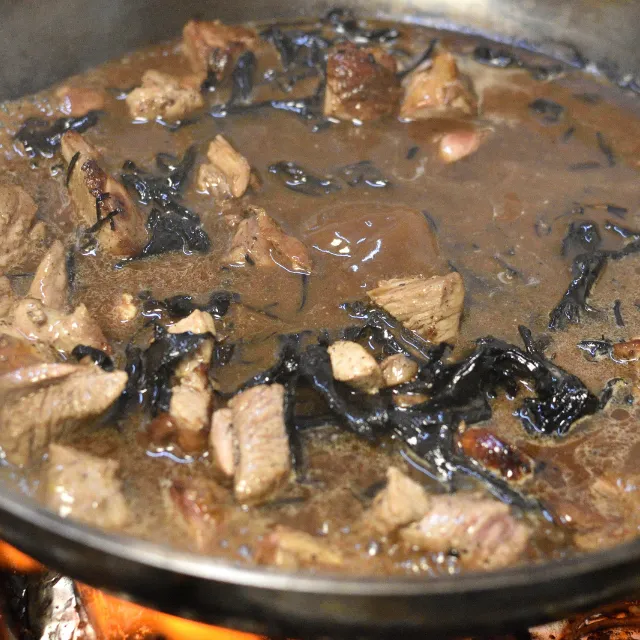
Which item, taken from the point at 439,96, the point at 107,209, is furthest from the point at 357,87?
the point at 107,209

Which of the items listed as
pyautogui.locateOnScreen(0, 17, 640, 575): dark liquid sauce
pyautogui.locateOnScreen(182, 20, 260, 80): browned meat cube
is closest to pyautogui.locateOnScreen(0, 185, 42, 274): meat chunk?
pyautogui.locateOnScreen(0, 17, 640, 575): dark liquid sauce

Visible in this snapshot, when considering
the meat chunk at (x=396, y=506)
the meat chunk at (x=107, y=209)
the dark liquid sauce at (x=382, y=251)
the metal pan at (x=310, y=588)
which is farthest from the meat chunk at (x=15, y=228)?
the meat chunk at (x=396, y=506)

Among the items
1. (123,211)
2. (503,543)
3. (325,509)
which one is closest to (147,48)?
(123,211)

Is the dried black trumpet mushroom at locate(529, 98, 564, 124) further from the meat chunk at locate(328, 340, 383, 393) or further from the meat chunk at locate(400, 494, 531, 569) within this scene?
the meat chunk at locate(400, 494, 531, 569)

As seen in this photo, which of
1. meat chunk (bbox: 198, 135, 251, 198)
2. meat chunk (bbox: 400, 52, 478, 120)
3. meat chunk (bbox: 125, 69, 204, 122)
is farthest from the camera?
meat chunk (bbox: 400, 52, 478, 120)

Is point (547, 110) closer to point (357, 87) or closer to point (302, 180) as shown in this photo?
point (357, 87)

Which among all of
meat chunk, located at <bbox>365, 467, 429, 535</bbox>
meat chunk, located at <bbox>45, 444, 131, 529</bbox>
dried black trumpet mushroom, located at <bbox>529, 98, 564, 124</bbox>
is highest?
meat chunk, located at <bbox>45, 444, 131, 529</bbox>
